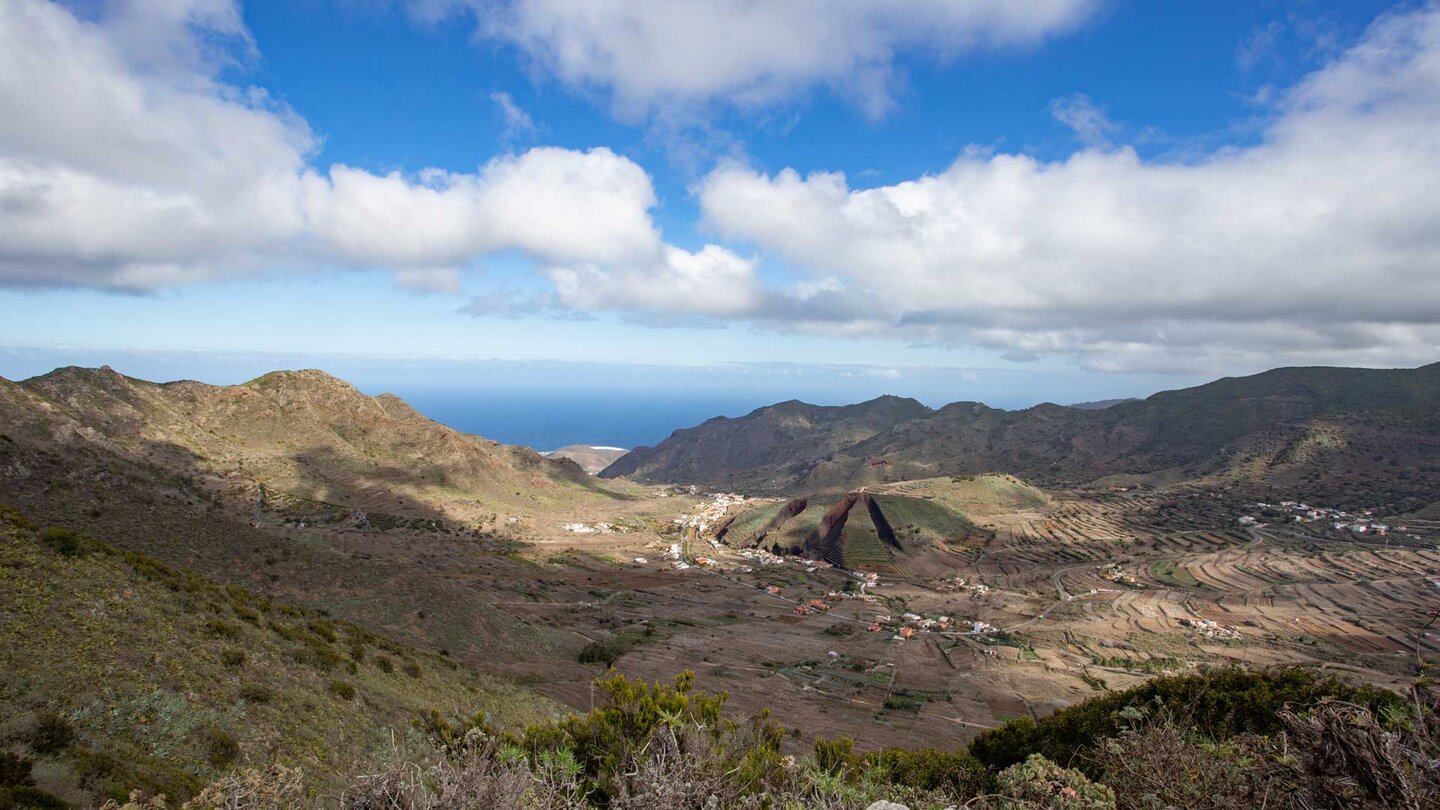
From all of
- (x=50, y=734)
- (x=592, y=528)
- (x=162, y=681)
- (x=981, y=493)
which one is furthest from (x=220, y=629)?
(x=981, y=493)

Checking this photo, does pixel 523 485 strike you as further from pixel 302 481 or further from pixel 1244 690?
pixel 1244 690

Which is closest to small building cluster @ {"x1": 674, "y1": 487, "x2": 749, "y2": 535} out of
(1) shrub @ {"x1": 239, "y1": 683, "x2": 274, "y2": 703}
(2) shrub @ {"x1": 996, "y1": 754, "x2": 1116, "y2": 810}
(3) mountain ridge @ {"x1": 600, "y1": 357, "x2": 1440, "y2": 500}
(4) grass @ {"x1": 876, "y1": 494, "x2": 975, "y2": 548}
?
(3) mountain ridge @ {"x1": 600, "y1": 357, "x2": 1440, "y2": 500}

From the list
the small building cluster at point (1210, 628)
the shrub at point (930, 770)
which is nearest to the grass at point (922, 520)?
the small building cluster at point (1210, 628)

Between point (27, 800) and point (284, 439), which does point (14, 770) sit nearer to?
point (27, 800)

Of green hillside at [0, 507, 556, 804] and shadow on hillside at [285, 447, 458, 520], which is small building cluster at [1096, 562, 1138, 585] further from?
shadow on hillside at [285, 447, 458, 520]

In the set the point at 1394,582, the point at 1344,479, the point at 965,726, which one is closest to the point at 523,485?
the point at 965,726

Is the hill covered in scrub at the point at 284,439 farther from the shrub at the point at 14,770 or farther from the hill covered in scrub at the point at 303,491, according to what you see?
the shrub at the point at 14,770
